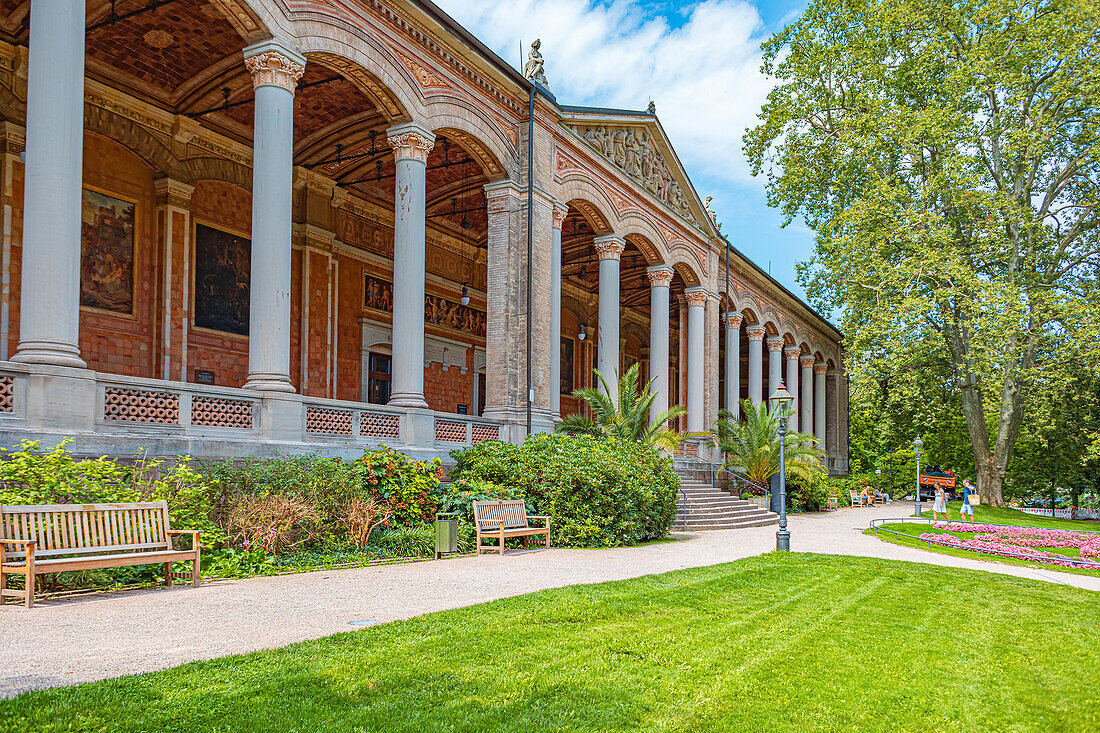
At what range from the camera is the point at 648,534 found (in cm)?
1550

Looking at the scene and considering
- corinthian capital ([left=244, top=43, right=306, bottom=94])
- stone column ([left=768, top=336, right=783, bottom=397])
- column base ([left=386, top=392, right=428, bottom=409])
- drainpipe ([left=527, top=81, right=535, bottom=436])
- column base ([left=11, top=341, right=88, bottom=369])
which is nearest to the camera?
column base ([left=11, top=341, right=88, bottom=369])

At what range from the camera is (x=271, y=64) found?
13055mm

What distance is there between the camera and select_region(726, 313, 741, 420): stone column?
3108cm

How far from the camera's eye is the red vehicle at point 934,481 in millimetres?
41287

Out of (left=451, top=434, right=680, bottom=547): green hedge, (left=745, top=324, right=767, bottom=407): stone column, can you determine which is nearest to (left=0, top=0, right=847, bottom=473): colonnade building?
(left=451, top=434, right=680, bottom=547): green hedge

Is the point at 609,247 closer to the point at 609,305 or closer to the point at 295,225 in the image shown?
the point at 609,305

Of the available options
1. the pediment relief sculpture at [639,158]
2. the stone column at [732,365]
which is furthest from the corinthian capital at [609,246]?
the stone column at [732,365]

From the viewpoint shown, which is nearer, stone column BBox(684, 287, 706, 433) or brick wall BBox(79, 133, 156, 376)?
brick wall BBox(79, 133, 156, 376)

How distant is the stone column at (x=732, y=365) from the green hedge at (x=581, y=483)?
48.0 feet

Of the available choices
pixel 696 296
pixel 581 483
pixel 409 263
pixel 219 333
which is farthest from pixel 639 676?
pixel 696 296

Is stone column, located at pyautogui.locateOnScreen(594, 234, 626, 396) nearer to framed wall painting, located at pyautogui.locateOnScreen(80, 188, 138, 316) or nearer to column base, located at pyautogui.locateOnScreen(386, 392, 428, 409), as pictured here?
column base, located at pyautogui.locateOnScreen(386, 392, 428, 409)

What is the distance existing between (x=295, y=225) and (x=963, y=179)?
2108 centimetres

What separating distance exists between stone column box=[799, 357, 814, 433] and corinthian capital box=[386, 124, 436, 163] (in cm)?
3047

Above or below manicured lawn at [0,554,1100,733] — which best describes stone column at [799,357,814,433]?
above
